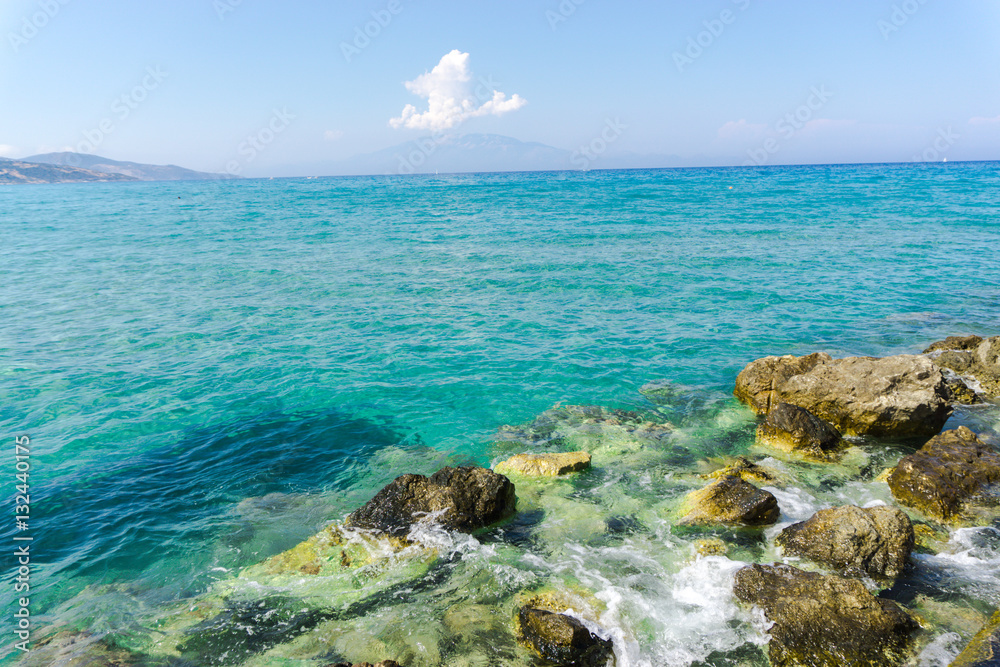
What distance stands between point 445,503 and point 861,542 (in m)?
6.40

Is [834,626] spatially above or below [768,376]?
below

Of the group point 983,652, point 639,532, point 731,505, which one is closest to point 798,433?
point 731,505

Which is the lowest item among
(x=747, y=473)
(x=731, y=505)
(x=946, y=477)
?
(x=747, y=473)

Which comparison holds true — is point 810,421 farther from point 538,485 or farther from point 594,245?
point 594,245

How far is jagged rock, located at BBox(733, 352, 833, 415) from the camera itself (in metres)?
13.9

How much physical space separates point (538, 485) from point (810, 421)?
6.18 metres

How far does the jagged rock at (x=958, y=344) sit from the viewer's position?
636 inches

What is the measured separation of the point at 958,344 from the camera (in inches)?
642

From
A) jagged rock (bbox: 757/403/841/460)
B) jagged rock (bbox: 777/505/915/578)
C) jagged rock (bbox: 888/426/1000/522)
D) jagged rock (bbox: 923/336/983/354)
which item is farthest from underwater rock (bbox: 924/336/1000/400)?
jagged rock (bbox: 777/505/915/578)

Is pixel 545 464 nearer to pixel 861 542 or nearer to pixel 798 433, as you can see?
pixel 861 542

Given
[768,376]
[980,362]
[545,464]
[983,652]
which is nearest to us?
[983,652]

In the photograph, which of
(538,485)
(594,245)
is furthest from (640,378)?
(594,245)

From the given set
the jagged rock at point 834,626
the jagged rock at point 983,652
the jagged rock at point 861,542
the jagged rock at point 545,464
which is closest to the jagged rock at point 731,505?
the jagged rock at point 861,542

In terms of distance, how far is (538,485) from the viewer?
1092 cm
